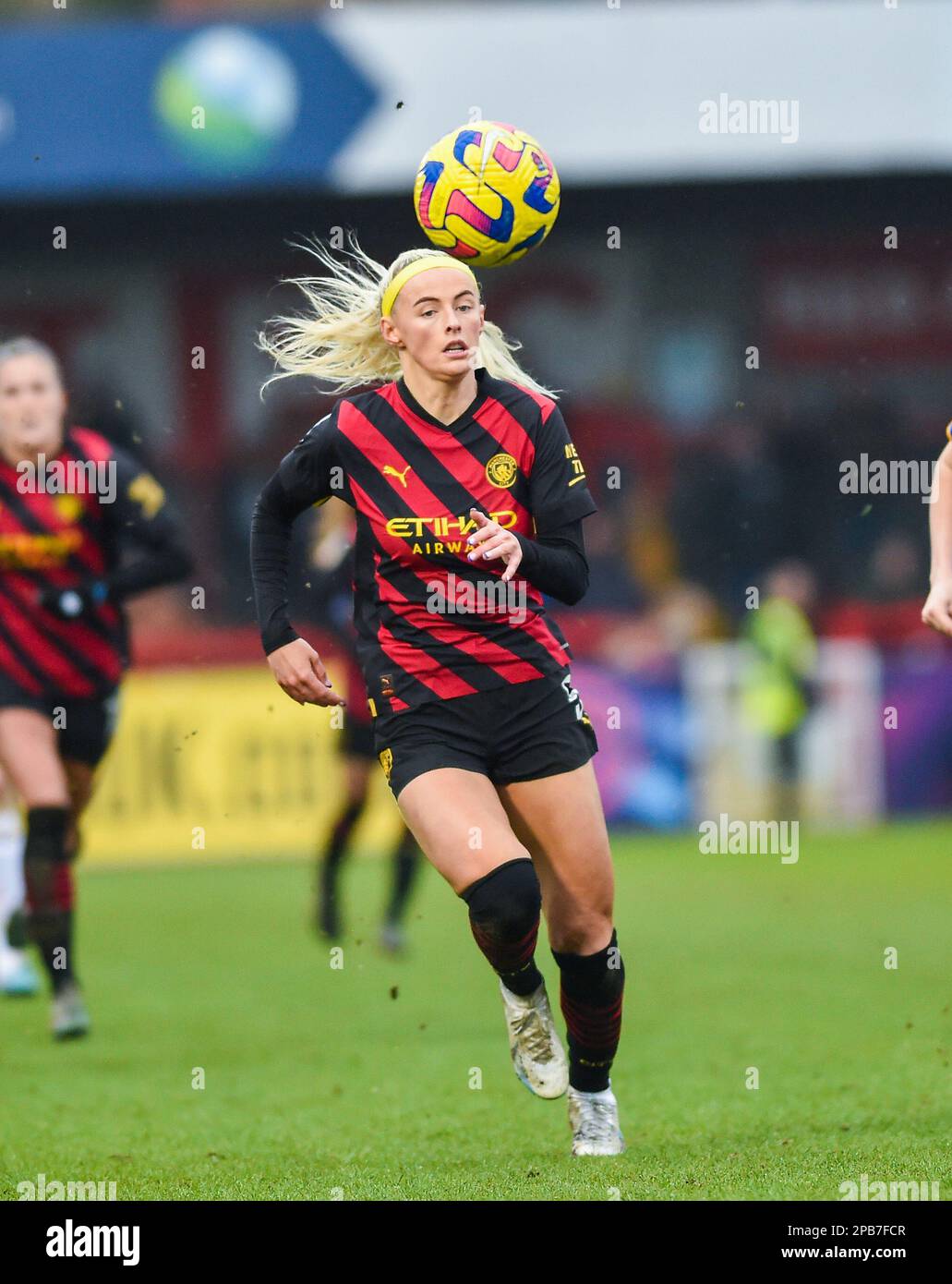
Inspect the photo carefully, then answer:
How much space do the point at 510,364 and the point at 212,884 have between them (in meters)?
8.59

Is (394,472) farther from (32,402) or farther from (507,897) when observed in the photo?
(32,402)

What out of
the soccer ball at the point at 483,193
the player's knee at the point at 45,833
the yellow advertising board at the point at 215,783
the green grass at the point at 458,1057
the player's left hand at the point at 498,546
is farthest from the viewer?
the yellow advertising board at the point at 215,783

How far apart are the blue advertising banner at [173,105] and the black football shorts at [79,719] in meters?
11.3

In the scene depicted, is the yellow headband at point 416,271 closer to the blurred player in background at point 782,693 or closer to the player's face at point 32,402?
the player's face at point 32,402

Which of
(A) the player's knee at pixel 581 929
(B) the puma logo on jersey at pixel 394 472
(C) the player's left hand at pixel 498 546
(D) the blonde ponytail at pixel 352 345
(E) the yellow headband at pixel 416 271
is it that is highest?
(E) the yellow headband at pixel 416 271

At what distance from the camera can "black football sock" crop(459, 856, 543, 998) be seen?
214 inches

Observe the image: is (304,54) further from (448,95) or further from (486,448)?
(486,448)

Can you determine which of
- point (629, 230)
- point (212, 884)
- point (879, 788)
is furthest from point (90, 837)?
point (629, 230)

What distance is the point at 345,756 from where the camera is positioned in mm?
11258

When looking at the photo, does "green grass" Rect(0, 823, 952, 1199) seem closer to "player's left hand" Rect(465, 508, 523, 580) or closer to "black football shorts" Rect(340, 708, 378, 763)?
"black football shorts" Rect(340, 708, 378, 763)

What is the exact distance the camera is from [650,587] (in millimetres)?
19625

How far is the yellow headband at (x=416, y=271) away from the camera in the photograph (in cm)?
574

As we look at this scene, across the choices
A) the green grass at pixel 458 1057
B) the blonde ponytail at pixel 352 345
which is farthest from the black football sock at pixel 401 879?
the blonde ponytail at pixel 352 345

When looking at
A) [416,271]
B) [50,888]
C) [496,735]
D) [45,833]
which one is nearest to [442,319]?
[416,271]
